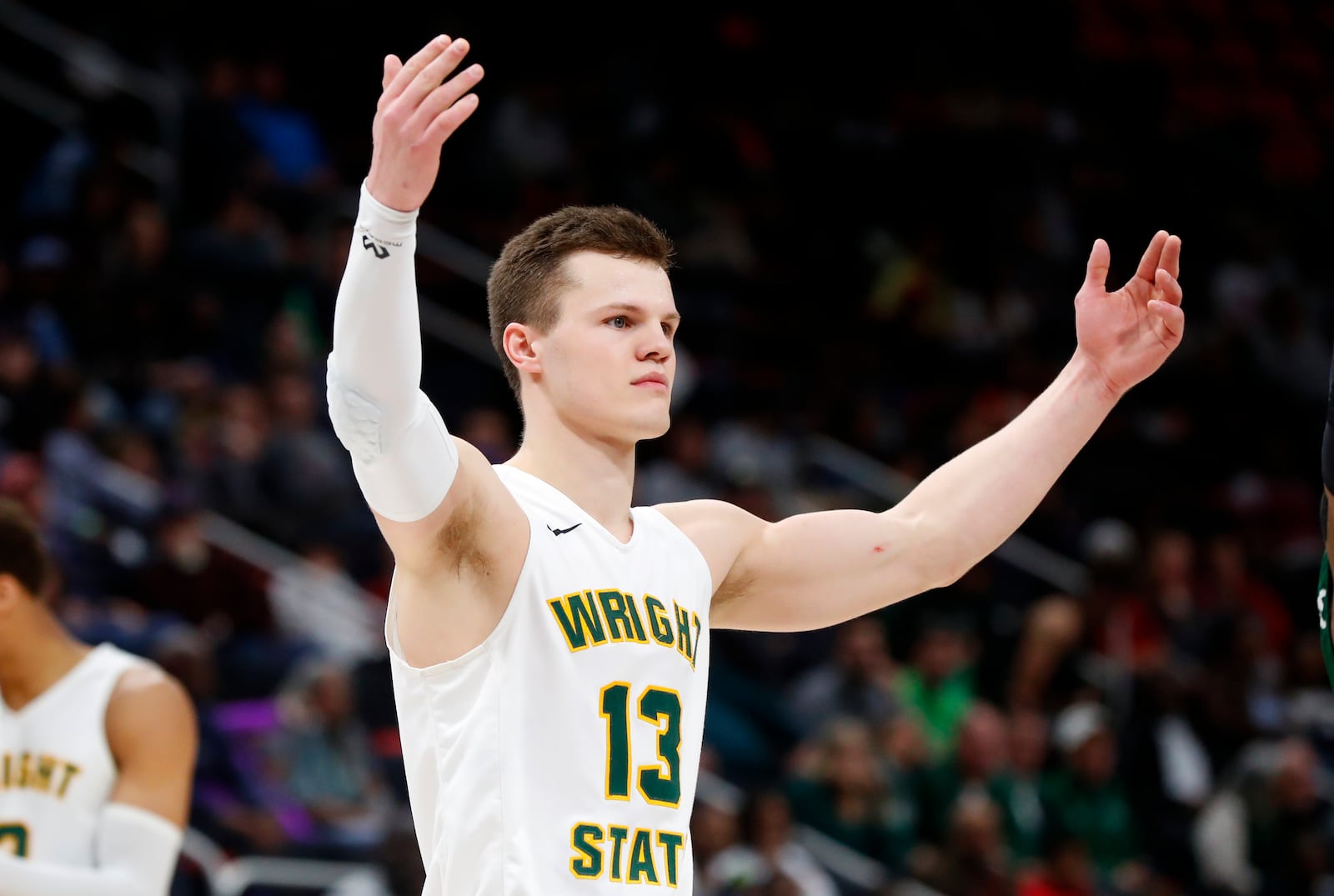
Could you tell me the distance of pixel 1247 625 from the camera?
43.1 feet

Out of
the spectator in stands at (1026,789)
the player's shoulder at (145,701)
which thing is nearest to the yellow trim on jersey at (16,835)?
the player's shoulder at (145,701)

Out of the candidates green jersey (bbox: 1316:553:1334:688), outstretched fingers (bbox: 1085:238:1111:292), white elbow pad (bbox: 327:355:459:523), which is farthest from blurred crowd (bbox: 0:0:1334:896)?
green jersey (bbox: 1316:553:1334:688)

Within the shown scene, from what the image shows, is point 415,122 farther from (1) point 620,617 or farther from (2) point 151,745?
(2) point 151,745

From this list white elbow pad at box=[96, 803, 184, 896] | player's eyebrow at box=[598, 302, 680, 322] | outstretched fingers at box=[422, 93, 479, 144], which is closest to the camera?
outstretched fingers at box=[422, 93, 479, 144]

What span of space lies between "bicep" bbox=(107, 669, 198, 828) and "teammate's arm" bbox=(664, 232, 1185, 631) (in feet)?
6.27

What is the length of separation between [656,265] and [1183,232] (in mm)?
14547

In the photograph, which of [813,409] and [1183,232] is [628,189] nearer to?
[813,409]

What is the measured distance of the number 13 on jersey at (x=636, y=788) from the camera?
12.4 ft

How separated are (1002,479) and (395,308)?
1821 millimetres

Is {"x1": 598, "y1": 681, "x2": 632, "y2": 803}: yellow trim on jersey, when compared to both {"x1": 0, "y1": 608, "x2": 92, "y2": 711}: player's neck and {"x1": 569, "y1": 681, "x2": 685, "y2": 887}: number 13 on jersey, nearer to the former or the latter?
{"x1": 569, "y1": 681, "x2": 685, "y2": 887}: number 13 on jersey

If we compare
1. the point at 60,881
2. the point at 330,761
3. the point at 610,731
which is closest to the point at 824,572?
the point at 610,731

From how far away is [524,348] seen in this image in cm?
425

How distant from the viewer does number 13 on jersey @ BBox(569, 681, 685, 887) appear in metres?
3.77

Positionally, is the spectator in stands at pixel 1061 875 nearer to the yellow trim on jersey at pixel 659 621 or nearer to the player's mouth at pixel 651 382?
the yellow trim on jersey at pixel 659 621
